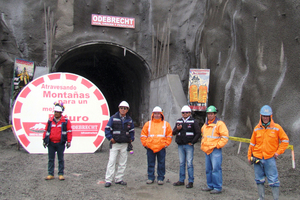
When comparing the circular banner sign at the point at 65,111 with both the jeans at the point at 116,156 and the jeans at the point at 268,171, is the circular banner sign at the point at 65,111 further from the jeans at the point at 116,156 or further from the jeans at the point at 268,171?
the jeans at the point at 268,171

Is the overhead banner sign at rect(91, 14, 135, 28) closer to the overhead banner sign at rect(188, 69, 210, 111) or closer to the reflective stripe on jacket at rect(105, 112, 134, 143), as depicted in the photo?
the overhead banner sign at rect(188, 69, 210, 111)

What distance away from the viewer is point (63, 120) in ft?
21.1

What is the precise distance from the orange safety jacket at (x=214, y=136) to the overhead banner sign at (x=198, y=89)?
267 inches

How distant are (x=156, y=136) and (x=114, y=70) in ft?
59.7

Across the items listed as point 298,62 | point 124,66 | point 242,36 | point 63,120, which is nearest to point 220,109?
point 242,36

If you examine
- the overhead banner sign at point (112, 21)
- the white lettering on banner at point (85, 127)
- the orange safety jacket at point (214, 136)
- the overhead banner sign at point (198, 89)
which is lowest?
the white lettering on banner at point (85, 127)

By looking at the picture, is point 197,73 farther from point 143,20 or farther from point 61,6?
point 61,6

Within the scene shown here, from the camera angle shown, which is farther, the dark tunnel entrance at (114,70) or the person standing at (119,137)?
the dark tunnel entrance at (114,70)

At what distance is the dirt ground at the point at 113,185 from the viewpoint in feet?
17.6

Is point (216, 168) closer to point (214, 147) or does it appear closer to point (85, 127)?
point (214, 147)

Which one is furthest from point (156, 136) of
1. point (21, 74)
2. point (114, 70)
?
point (114, 70)

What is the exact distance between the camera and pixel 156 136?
6094 millimetres

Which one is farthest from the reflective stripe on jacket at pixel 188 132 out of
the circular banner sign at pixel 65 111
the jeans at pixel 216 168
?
the circular banner sign at pixel 65 111

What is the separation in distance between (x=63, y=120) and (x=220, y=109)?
7584 mm
